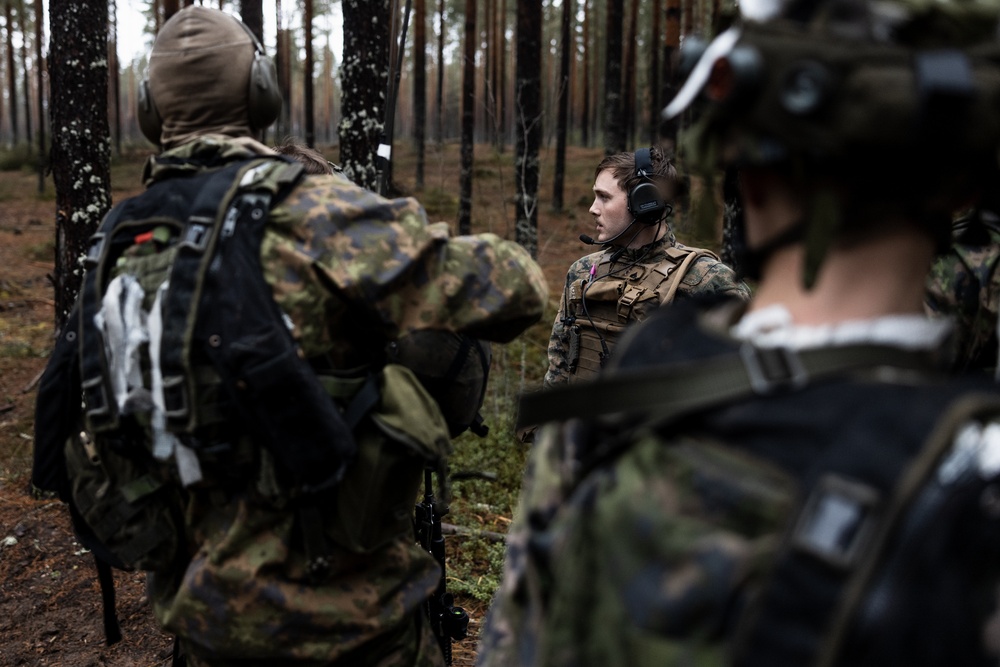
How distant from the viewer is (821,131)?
103 cm

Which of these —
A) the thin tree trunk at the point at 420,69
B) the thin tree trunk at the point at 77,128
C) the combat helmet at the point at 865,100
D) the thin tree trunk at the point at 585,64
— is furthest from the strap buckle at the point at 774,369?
the thin tree trunk at the point at 585,64

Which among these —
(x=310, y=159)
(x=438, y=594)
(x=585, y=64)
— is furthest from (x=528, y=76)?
(x=585, y=64)

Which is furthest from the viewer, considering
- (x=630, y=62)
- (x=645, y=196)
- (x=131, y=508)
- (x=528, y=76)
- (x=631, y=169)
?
(x=630, y=62)

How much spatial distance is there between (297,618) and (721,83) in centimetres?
187

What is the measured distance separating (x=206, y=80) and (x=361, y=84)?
4110mm

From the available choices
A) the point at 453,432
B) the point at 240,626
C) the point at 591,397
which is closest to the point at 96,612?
the point at 240,626

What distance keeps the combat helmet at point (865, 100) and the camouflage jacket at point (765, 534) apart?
221mm

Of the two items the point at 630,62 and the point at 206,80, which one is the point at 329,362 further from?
the point at 630,62

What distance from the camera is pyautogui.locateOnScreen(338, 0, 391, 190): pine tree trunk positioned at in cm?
634

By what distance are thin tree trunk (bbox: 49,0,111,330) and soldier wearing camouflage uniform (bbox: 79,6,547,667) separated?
3661 millimetres

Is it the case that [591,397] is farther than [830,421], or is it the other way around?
[591,397]

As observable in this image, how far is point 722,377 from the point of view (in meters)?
1.10

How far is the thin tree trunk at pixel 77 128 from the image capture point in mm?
5480

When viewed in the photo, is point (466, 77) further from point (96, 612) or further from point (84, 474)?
point (84, 474)
